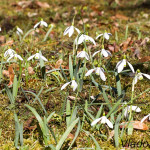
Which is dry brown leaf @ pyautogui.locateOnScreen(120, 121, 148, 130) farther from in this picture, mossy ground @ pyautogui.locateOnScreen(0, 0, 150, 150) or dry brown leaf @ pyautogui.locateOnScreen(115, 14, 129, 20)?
dry brown leaf @ pyautogui.locateOnScreen(115, 14, 129, 20)

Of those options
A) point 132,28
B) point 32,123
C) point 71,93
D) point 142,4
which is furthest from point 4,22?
point 142,4

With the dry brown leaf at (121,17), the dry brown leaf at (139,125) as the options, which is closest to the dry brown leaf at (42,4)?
the dry brown leaf at (121,17)

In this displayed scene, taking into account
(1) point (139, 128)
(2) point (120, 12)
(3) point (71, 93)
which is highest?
(2) point (120, 12)

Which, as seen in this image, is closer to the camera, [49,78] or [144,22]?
[49,78]

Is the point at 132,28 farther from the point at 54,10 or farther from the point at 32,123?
the point at 32,123

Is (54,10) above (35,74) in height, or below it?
above

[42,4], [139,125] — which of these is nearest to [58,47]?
[139,125]

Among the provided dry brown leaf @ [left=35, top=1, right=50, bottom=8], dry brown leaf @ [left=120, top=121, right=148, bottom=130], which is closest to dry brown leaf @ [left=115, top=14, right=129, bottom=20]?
dry brown leaf @ [left=35, top=1, right=50, bottom=8]

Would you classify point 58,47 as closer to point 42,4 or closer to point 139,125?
point 139,125

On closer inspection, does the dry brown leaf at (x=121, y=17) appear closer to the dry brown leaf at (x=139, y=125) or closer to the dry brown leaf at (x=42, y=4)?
the dry brown leaf at (x=42, y=4)
